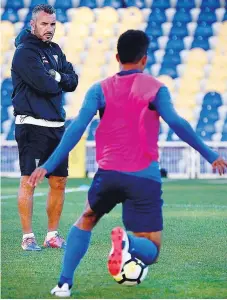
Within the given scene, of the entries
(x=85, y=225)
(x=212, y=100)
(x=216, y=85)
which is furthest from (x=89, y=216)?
(x=216, y=85)

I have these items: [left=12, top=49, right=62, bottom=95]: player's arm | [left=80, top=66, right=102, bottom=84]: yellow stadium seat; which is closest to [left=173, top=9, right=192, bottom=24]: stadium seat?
[left=80, top=66, right=102, bottom=84]: yellow stadium seat

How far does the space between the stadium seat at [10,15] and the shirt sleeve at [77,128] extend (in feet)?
58.4

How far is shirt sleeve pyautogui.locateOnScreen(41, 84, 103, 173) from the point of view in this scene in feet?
16.0

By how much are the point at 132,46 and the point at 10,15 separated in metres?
17.8

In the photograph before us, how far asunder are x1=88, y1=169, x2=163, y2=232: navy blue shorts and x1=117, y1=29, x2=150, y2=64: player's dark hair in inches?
23.0

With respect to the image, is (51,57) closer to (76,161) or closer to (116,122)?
(116,122)

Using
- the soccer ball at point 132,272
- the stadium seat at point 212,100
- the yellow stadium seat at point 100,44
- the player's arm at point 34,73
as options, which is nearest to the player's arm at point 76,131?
the soccer ball at point 132,272

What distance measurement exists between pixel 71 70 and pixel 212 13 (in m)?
14.5

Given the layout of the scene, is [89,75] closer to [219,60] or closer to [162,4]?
[162,4]

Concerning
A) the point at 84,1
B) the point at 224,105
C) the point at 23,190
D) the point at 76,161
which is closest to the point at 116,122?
the point at 23,190

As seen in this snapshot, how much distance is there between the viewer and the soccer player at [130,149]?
492 centimetres

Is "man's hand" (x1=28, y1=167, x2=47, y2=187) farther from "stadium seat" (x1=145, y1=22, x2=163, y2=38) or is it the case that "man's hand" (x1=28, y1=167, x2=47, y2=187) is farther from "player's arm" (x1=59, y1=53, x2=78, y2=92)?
"stadium seat" (x1=145, y1=22, x2=163, y2=38)

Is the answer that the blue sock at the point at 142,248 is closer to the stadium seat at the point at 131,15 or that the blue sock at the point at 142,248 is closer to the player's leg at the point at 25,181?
the player's leg at the point at 25,181

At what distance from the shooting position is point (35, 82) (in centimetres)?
718
